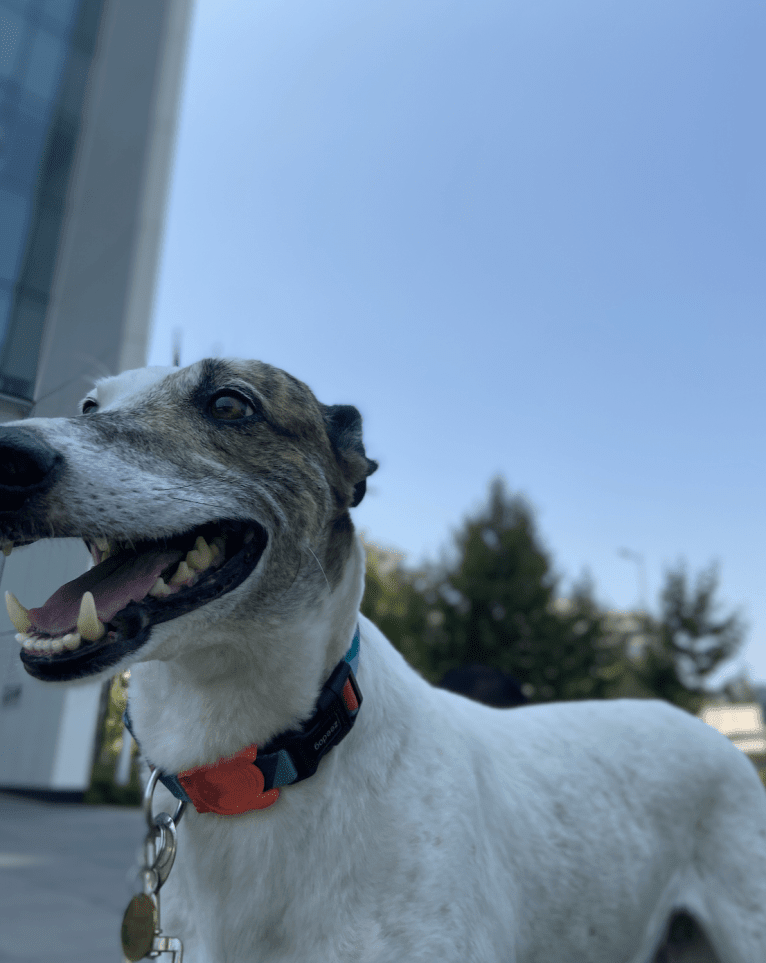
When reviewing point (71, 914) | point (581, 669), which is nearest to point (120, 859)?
point (71, 914)

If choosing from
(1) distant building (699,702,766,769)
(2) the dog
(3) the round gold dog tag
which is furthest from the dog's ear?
(1) distant building (699,702,766,769)

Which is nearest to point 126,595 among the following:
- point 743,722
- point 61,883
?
point 61,883

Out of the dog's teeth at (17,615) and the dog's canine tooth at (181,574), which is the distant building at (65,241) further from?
the dog's canine tooth at (181,574)

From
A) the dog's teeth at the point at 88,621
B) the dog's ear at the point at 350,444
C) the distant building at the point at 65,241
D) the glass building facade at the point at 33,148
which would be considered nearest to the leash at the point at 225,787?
the distant building at the point at 65,241

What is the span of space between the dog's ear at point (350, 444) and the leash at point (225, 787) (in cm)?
65

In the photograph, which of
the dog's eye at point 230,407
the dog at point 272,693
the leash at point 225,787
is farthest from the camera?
the dog's eye at point 230,407

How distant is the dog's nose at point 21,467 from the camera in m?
1.34

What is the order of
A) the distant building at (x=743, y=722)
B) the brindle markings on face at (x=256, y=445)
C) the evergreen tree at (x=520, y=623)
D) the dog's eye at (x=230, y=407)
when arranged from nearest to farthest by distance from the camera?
the brindle markings on face at (x=256, y=445) → the dog's eye at (x=230, y=407) → the evergreen tree at (x=520, y=623) → the distant building at (x=743, y=722)

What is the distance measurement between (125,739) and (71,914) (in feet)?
15.3

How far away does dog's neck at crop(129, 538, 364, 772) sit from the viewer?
164cm

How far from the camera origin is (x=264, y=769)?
1.59 m

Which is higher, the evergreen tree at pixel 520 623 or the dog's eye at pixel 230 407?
the dog's eye at pixel 230 407

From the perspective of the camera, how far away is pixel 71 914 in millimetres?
5660

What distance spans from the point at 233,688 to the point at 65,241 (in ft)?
4.42
